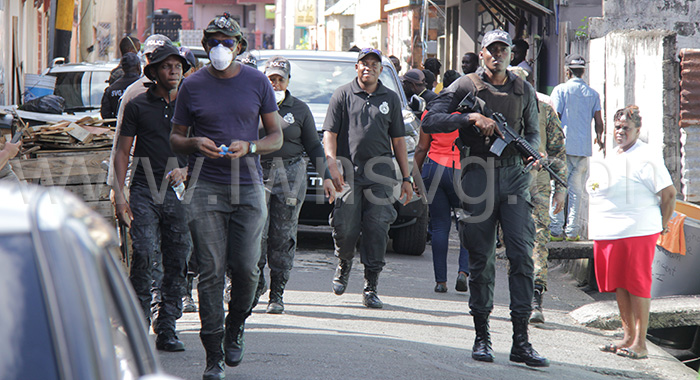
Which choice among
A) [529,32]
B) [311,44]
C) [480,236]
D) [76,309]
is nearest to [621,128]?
[480,236]

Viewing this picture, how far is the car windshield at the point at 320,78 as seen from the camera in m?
10.3

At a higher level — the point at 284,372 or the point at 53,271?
the point at 53,271

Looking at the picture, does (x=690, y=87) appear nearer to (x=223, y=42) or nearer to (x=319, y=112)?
(x=319, y=112)

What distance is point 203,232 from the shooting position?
4996 millimetres

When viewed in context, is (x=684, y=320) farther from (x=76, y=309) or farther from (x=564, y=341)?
(x=76, y=309)

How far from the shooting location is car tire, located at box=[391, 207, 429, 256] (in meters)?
10.4

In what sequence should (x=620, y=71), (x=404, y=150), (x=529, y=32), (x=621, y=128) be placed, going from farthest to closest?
(x=529, y=32), (x=620, y=71), (x=404, y=150), (x=621, y=128)

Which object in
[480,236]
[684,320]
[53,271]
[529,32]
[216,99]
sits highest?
[529,32]

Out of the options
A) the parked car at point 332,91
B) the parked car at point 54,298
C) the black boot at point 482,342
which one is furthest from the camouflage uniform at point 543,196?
the parked car at point 54,298

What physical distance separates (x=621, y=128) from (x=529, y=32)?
33.2 ft

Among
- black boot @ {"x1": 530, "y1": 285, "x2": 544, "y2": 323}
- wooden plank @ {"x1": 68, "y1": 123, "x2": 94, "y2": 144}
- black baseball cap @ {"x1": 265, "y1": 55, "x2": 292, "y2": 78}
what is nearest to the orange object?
black boot @ {"x1": 530, "y1": 285, "x2": 544, "y2": 323}

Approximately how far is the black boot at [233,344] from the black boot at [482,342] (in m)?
1.56

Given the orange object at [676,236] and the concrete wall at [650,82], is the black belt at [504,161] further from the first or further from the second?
the concrete wall at [650,82]

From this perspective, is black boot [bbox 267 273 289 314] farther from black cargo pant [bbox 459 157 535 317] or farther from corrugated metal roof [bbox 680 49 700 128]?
corrugated metal roof [bbox 680 49 700 128]
